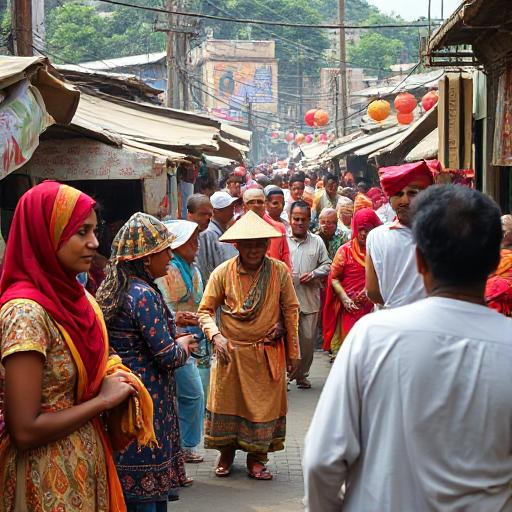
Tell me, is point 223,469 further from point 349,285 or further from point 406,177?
point 349,285

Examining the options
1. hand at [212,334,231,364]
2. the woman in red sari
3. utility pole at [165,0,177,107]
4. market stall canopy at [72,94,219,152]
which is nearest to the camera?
the woman in red sari

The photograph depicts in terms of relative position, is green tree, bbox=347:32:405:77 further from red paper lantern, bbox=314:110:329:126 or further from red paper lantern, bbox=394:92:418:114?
red paper lantern, bbox=394:92:418:114

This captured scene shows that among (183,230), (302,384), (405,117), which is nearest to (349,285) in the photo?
(302,384)

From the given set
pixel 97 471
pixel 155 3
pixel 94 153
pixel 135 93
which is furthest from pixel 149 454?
pixel 155 3

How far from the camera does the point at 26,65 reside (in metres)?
6.62

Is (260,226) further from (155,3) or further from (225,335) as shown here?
(155,3)

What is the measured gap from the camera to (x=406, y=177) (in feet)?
17.3

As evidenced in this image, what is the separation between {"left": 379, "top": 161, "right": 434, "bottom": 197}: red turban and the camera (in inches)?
207

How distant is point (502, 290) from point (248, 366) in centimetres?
182

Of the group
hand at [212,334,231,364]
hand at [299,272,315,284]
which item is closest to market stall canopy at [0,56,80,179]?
hand at [212,334,231,364]

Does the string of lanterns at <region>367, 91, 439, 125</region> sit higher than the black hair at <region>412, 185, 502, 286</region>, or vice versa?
the string of lanterns at <region>367, 91, 439, 125</region>

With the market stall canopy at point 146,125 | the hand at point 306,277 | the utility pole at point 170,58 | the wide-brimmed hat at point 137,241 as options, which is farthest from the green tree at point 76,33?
the wide-brimmed hat at point 137,241

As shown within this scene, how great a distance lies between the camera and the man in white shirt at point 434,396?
2535 mm

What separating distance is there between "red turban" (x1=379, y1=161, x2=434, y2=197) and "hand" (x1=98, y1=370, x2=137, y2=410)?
2097 mm
